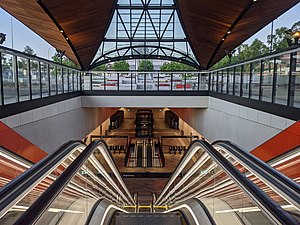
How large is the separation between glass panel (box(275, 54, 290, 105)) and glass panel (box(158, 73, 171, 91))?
10.3m

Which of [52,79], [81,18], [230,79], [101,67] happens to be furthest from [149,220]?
[101,67]

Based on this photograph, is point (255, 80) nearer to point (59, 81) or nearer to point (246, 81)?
point (246, 81)

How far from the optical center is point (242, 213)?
267 cm

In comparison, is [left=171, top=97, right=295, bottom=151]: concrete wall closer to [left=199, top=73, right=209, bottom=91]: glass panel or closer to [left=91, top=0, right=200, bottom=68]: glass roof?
[left=199, top=73, right=209, bottom=91]: glass panel

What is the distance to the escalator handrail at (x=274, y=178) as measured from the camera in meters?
1.71

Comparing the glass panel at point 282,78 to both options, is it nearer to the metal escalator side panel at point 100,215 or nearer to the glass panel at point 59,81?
the metal escalator side panel at point 100,215

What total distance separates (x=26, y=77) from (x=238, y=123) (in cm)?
806

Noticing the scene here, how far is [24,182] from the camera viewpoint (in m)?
2.02

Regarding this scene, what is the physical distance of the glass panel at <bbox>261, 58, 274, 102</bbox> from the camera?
879 cm

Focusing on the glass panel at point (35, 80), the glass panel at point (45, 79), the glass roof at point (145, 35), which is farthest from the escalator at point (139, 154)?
the glass panel at point (35, 80)

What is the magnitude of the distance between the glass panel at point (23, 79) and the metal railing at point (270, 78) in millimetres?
7511

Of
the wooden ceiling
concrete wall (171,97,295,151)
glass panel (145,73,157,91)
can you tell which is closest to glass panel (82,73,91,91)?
the wooden ceiling

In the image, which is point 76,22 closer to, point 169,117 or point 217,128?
point 217,128

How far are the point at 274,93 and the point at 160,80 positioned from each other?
1074cm
